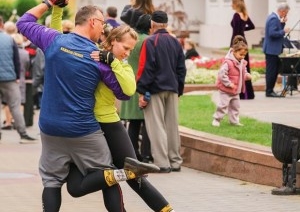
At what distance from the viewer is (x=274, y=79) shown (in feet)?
72.7

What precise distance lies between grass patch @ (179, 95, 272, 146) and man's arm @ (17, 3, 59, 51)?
505cm

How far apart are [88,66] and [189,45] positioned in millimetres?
20861

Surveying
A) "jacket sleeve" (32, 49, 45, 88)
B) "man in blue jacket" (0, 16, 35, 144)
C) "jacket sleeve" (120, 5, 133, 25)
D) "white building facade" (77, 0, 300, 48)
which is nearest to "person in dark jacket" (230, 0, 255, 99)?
"jacket sleeve" (32, 49, 45, 88)

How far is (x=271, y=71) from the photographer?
2225 centimetres

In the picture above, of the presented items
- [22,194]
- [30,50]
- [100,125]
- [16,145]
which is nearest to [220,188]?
[22,194]

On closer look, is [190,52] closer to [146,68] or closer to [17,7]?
[146,68]

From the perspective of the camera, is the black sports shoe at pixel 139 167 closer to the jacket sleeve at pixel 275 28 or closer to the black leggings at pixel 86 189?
the black leggings at pixel 86 189

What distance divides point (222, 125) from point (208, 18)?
29.1 metres

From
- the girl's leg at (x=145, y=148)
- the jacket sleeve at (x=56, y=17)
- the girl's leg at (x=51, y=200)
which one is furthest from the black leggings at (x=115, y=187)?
the girl's leg at (x=145, y=148)

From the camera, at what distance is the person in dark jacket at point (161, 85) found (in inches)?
562

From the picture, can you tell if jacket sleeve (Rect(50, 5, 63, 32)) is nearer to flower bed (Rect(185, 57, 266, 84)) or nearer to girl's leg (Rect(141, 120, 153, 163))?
girl's leg (Rect(141, 120, 153, 163))

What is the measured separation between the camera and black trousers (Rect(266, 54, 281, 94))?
22.2 m

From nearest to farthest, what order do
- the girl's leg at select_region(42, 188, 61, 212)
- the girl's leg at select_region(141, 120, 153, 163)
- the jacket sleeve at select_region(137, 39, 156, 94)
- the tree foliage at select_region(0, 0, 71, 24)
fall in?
the girl's leg at select_region(42, 188, 61, 212)
the jacket sleeve at select_region(137, 39, 156, 94)
the girl's leg at select_region(141, 120, 153, 163)
the tree foliage at select_region(0, 0, 71, 24)

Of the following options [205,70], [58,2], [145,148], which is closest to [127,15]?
[145,148]
